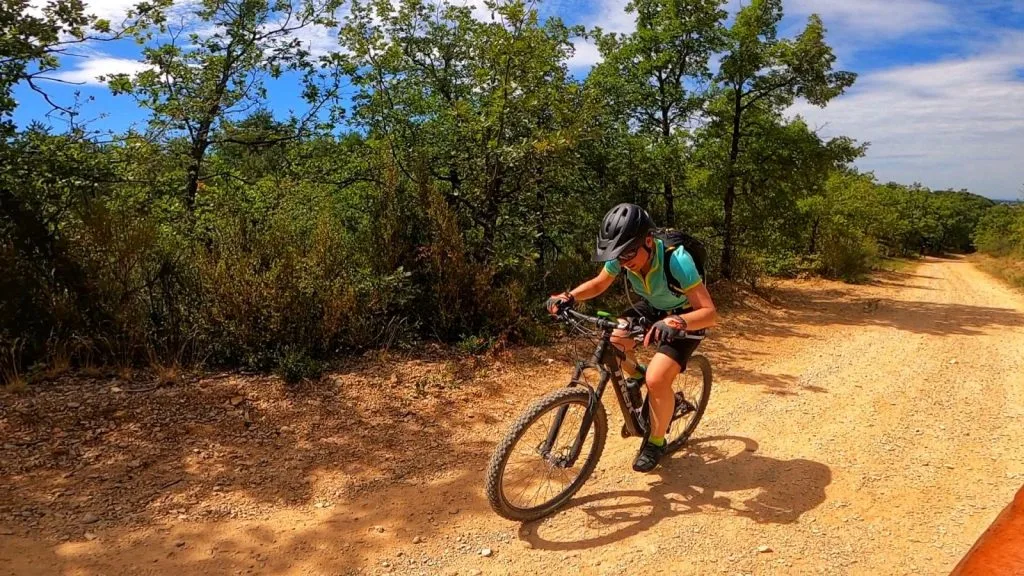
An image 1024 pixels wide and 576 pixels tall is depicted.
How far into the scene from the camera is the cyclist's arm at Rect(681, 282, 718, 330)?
11.6ft

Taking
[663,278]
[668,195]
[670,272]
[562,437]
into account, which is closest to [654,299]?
[663,278]

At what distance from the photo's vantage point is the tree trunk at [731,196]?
12.6 meters

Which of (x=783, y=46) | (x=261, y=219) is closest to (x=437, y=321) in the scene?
(x=261, y=219)

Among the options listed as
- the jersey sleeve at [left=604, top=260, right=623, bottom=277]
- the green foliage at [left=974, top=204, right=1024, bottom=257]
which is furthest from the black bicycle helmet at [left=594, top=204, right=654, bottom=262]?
the green foliage at [left=974, top=204, right=1024, bottom=257]

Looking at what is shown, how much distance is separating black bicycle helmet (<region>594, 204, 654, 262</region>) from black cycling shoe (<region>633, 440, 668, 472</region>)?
4.97ft

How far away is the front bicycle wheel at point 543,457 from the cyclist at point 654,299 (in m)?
0.44

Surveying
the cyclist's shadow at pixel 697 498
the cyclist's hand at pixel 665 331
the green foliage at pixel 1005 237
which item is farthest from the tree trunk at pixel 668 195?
the green foliage at pixel 1005 237

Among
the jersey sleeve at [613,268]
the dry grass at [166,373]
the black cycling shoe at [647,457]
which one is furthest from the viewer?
the dry grass at [166,373]

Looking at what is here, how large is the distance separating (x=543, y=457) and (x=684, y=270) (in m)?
1.47

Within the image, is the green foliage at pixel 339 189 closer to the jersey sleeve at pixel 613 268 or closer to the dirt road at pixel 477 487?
the dirt road at pixel 477 487

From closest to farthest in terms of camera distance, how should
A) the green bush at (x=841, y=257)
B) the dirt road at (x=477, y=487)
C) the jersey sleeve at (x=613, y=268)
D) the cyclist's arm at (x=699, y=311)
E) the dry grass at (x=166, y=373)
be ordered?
the dirt road at (x=477, y=487)
the cyclist's arm at (x=699, y=311)
the jersey sleeve at (x=613, y=268)
the dry grass at (x=166, y=373)
the green bush at (x=841, y=257)

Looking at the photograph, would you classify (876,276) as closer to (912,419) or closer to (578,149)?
(578,149)

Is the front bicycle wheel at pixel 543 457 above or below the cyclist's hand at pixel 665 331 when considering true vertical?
below

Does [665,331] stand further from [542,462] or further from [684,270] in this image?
[542,462]
